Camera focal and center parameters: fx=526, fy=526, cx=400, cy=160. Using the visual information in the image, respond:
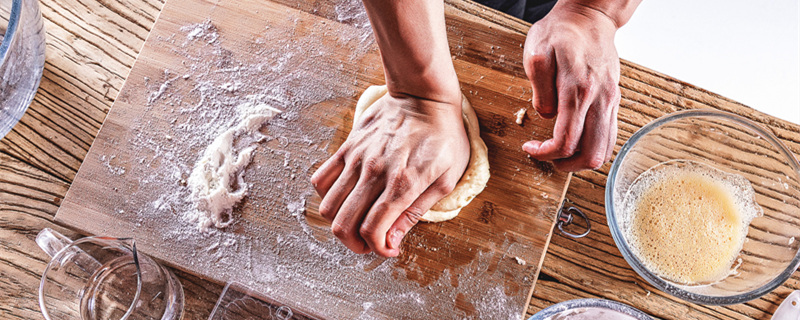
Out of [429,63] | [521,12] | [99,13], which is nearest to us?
[429,63]

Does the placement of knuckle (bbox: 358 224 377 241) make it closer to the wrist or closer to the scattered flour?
the wrist

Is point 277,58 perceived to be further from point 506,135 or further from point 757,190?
point 757,190

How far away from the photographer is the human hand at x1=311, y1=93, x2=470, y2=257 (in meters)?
0.79

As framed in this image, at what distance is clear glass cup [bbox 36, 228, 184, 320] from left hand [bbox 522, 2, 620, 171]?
649 mm

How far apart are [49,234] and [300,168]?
412mm

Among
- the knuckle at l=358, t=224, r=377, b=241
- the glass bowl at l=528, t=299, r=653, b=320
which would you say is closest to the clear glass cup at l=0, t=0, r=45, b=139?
the knuckle at l=358, t=224, r=377, b=241

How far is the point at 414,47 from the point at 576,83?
0.25m

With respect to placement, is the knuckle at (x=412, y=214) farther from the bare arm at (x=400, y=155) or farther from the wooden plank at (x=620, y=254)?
the wooden plank at (x=620, y=254)

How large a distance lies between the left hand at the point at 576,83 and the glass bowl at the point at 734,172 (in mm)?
70

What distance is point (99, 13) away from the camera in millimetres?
984

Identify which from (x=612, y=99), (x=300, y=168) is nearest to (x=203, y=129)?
(x=300, y=168)

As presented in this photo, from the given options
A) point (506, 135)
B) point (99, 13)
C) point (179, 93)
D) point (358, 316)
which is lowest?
point (358, 316)

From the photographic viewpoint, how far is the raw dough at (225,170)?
0.89 meters

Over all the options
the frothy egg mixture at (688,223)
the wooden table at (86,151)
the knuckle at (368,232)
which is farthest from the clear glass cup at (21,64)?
the frothy egg mixture at (688,223)
